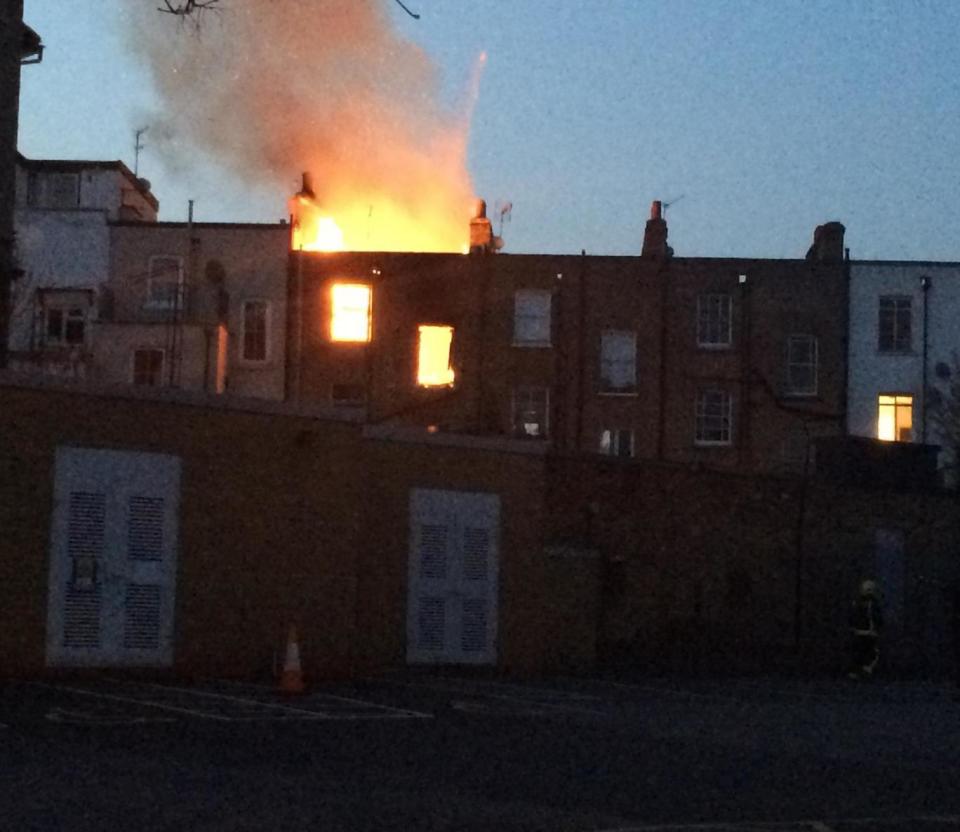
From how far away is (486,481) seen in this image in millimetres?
29703

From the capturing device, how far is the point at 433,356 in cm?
5706

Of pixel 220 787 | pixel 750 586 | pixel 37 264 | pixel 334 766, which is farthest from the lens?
pixel 37 264

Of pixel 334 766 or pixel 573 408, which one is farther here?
pixel 573 408

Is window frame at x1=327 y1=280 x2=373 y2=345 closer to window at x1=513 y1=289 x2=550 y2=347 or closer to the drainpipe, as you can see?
window at x1=513 y1=289 x2=550 y2=347

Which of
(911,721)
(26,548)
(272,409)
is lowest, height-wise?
(911,721)

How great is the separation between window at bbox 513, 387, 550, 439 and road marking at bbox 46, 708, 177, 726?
38.5 m

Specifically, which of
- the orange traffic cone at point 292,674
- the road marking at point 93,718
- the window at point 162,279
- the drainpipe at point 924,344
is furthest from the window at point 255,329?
the road marking at point 93,718

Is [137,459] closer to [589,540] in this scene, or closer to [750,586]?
[589,540]

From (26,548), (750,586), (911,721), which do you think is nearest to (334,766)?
(26,548)

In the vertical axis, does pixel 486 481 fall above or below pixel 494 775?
above

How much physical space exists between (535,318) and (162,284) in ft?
39.3

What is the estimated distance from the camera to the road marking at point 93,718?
1739cm

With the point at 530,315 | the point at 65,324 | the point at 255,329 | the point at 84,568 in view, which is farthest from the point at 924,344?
the point at 84,568

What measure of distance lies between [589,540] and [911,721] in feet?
33.6
